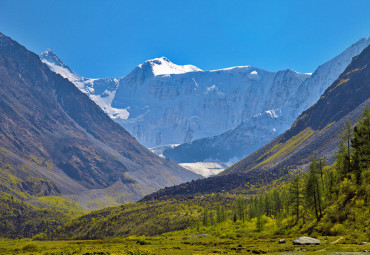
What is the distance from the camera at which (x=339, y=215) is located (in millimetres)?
86250

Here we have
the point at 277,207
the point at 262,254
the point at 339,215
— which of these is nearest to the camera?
the point at 262,254

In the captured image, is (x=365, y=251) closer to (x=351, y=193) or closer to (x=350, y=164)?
(x=351, y=193)

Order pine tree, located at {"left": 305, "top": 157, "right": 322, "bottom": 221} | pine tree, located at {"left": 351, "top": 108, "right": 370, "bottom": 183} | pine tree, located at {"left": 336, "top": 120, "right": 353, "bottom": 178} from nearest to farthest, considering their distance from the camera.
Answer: pine tree, located at {"left": 351, "top": 108, "right": 370, "bottom": 183}
pine tree, located at {"left": 305, "top": 157, "right": 322, "bottom": 221}
pine tree, located at {"left": 336, "top": 120, "right": 353, "bottom": 178}

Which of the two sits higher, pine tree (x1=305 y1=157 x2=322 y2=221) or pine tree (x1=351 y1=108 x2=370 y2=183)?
pine tree (x1=351 y1=108 x2=370 y2=183)

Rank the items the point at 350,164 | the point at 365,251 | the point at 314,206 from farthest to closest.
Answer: the point at 350,164
the point at 314,206
the point at 365,251

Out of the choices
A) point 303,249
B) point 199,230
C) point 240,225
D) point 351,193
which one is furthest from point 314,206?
point 199,230

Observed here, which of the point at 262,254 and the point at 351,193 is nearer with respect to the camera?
the point at 262,254

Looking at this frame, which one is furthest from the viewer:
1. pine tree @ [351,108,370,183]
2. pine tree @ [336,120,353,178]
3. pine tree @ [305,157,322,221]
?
pine tree @ [336,120,353,178]

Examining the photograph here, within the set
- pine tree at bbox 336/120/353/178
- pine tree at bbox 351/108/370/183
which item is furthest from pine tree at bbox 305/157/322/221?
pine tree at bbox 336/120/353/178

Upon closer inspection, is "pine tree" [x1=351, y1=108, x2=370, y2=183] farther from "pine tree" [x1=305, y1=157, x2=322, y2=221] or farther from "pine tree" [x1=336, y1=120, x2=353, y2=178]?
"pine tree" [x1=305, y1=157, x2=322, y2=221]

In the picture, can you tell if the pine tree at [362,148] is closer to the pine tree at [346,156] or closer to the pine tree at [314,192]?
the pine tree at [346,156]

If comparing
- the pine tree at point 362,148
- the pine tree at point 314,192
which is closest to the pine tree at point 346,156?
the pine tree at point 362,148

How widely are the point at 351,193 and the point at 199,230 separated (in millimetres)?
103751

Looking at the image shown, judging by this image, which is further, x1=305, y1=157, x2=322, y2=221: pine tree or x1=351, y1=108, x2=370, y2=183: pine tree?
x1=305, y1=157, x2=322, y2=221: pine tree
